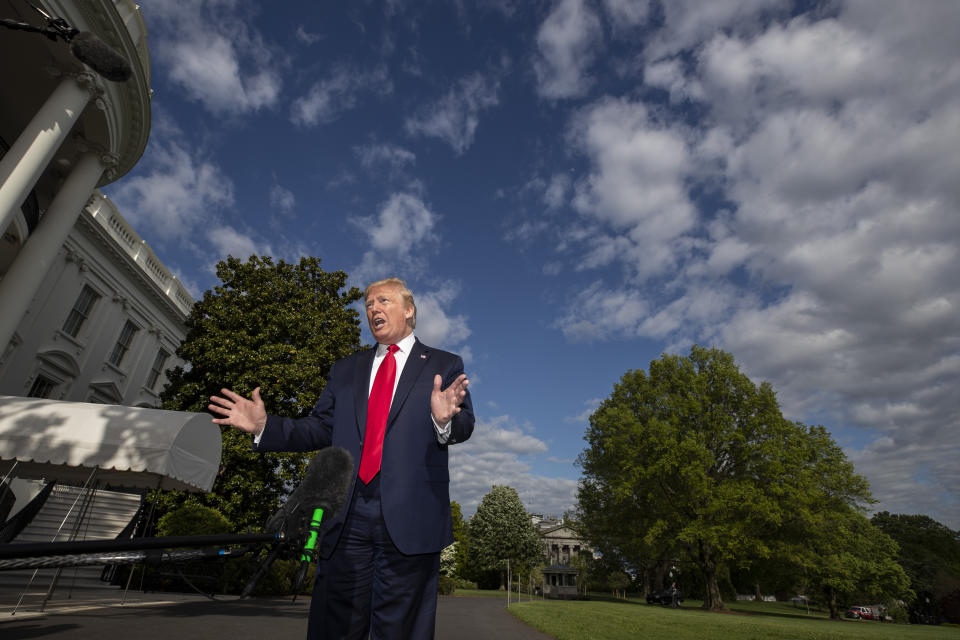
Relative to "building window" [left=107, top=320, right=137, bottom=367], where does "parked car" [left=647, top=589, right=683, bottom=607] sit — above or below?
below

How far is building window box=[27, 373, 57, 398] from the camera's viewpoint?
1770cm

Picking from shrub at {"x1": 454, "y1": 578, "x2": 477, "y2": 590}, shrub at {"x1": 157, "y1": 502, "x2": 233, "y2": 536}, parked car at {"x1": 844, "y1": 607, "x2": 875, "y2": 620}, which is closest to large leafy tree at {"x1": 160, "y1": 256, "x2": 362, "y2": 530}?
shrub at {"x1": 157, "y1": 502, "x2": 233, "y2": 536}

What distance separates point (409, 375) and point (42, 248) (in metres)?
13.1

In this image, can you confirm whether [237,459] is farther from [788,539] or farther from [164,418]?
[788,539]

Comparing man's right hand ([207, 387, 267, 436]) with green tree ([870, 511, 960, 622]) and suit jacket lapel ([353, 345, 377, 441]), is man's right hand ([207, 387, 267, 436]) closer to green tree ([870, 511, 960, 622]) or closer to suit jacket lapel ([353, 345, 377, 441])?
suit jacket lapel ([353, 345, 377, 441])

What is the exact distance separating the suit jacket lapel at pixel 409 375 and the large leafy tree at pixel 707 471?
26.7 meters

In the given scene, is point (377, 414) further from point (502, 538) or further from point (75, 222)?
point (502, 538)

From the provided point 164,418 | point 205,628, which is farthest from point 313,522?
point 164,418

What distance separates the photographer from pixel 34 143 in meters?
9.92

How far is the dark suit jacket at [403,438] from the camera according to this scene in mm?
2236

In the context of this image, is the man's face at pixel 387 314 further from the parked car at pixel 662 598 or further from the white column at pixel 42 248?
the parked car at pixel 662 598

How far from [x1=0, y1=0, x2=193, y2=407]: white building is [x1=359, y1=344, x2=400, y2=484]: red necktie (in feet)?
10.4

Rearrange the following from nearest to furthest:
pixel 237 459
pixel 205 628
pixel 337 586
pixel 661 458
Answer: pixel 337 586
pixel 205 628
pixel 237 459
pixel 661 458

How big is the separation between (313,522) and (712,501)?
2809cm
